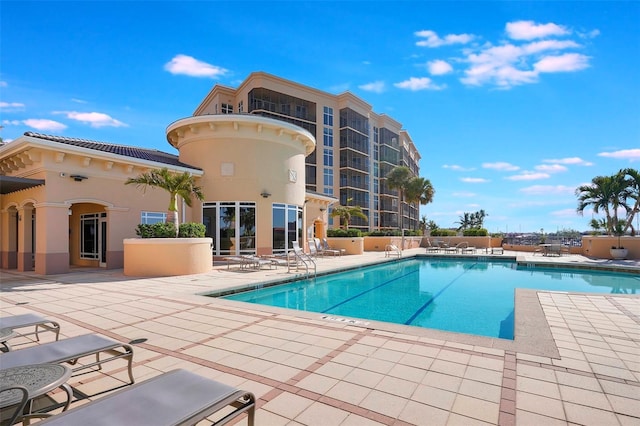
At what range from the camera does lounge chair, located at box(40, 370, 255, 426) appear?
1.86 meters

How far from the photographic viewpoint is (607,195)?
70.0ft

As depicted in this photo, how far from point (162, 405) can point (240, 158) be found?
49.2 feet

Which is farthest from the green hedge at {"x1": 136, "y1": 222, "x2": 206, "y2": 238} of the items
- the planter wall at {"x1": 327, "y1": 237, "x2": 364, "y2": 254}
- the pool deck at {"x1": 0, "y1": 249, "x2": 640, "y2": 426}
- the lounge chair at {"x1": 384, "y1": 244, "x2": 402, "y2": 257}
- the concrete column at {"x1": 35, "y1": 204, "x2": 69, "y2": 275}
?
the lounge chair at {"x1": 384, "y1": 244, "x2": 402, "y2": 257}

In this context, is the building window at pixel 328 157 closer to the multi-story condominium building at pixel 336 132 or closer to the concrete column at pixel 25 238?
the multi-story condominium building at pixel 336 132

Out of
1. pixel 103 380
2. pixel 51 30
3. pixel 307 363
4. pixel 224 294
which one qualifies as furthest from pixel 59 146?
pixel 307 363

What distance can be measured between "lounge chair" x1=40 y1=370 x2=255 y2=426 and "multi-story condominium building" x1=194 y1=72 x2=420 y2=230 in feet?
124

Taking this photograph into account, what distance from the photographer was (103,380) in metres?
3.42

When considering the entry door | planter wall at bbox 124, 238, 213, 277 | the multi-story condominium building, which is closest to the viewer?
planter wall at bbox 124, 238, 213, 277

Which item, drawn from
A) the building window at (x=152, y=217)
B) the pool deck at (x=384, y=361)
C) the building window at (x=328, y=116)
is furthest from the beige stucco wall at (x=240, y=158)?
the building window at (x=328, y=116)

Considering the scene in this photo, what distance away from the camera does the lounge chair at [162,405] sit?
186cm

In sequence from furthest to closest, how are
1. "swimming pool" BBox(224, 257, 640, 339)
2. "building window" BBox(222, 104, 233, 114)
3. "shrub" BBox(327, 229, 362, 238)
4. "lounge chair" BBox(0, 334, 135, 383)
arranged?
"building window" BBox(222, 104, 233, 114) → "shrub" BBox(327, 229, 362, 238) → "swimming pool" BBox(224, 257, 640, 339) → "lounge chair" BBox(0, 334, 135, 383)

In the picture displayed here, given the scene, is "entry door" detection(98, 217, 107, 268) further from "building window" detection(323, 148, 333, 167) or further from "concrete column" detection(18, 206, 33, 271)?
"building window" detection(323, 148, 333, 167)

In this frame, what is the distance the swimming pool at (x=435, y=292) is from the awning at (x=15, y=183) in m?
8.47

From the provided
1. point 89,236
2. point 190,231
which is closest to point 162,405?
point 190,231
